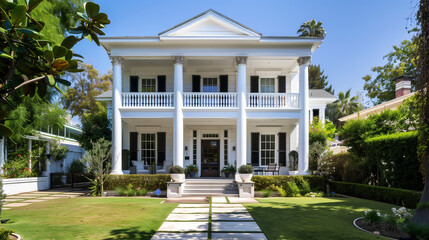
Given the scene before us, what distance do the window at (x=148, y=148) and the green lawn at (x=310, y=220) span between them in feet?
30.1

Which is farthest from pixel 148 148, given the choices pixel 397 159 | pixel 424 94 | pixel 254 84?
pixel 424 94

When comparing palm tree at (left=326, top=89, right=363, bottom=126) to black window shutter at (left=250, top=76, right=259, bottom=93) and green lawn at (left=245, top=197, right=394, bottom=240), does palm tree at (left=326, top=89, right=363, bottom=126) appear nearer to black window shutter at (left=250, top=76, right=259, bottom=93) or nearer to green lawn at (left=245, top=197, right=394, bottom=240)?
black window shutter at (left=250, top=76, right=259, bottom=93)

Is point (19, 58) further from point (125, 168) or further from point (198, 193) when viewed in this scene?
point (125, 168)

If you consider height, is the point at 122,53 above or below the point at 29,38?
above

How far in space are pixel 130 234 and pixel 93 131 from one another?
39.8ft

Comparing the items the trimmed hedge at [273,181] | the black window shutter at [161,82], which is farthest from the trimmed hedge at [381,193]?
the black window shutter at [161,82]

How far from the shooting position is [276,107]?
14.6 metres

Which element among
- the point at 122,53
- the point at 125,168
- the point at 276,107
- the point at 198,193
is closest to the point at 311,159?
the point at 276,107

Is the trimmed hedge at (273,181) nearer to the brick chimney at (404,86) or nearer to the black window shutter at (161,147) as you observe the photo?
the black window shutter at (161,147)

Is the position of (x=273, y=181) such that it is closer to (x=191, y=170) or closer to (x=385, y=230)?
(x=191, y=170)

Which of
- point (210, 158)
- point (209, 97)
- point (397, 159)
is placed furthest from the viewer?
point (210, 158)

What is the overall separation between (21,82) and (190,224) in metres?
5.44

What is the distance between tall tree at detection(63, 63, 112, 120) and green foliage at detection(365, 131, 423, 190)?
31976mm

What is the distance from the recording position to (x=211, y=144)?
56.3 feet
